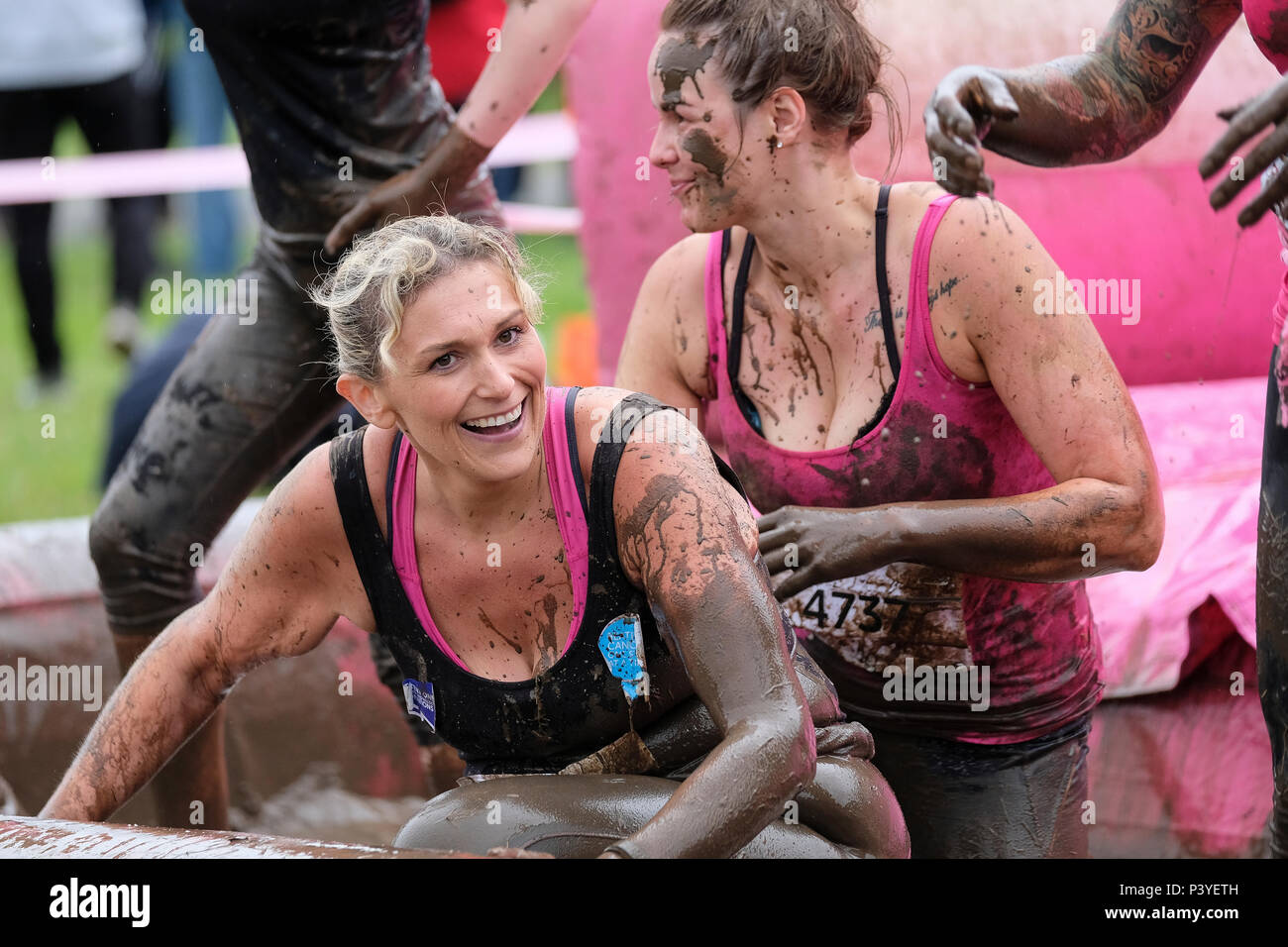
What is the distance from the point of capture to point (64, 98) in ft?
19.3

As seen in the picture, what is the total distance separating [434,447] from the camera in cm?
195

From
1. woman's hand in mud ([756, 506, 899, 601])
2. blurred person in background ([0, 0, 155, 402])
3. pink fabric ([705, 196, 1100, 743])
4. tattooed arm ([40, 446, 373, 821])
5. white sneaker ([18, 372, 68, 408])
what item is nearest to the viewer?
tattooed arm ([40, 446, 373, 821])

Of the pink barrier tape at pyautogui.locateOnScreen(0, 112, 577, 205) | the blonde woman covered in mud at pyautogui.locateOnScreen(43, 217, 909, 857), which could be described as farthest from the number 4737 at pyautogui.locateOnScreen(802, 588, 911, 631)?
the pink barrier tape at pyautogui.locateOnScreen(0, 112, 577, 205)

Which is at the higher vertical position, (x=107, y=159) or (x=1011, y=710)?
A: (x=107, y=159)

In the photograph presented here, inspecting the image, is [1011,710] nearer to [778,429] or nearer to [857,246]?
[778,429]

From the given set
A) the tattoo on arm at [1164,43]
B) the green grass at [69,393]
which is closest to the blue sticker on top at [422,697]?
the tattoo on arm at [1164,43]

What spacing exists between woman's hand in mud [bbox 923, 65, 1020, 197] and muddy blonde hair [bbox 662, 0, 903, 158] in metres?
0.15

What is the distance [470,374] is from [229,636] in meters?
0.52

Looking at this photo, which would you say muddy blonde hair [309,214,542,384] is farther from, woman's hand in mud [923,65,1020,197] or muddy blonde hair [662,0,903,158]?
woman's hand in mud [923,65,1020,197]

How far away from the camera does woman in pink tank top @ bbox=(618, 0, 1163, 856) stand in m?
2.18

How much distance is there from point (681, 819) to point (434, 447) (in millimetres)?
597

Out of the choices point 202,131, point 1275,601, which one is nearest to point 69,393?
point 202,131

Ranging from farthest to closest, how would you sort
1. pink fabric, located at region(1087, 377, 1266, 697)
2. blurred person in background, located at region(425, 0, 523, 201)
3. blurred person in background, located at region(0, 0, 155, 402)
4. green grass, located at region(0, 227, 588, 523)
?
1. green grass, located at region(0, 227, 588, 523)
2. blurred person in background, located at region(0, 0, 155, 402)
3. blurred person in background, located at region(425, 0, 523, 201)
4. pink fabric, located at region(1087, 377, 1266, 697)
